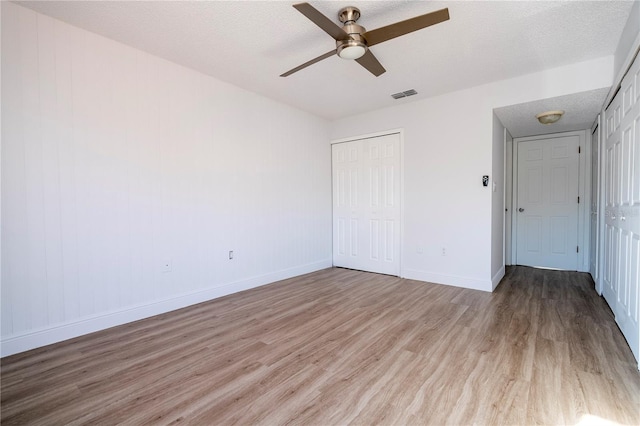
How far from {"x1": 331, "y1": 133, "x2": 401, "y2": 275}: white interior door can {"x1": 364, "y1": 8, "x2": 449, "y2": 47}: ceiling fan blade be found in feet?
7.88

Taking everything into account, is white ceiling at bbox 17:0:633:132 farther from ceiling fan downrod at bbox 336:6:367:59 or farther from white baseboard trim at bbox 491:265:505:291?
white baseboard trim at bbox 491:265:505:291

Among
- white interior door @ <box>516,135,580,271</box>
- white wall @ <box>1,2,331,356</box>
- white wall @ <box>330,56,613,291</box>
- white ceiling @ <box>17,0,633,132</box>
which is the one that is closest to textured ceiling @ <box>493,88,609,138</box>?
white ceiling @ <box>17,0,633,132</box>

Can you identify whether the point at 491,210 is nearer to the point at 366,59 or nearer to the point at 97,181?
the point at 366,59

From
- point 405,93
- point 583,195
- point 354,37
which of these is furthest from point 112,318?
point 583,195

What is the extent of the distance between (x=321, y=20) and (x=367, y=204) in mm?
3169

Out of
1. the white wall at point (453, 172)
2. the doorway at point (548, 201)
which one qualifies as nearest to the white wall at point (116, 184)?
the white wall at point (453, 172)

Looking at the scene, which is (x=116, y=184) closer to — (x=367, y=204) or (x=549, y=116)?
(x=367, y=204)

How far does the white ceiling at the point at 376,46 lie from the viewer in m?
2.18

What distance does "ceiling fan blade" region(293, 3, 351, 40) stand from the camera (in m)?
1.74

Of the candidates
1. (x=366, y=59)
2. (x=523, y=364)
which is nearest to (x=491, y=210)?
(x=523, y=364)

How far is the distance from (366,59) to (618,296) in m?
3.07

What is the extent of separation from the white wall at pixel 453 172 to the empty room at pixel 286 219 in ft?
0.09

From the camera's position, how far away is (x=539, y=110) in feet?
11.8

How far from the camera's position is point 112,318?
2666mm
